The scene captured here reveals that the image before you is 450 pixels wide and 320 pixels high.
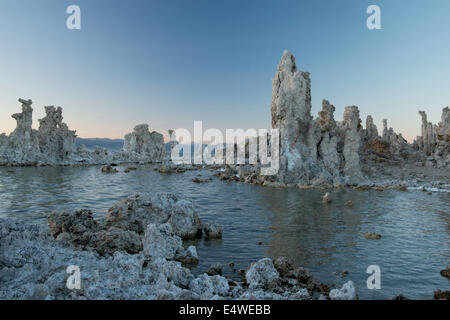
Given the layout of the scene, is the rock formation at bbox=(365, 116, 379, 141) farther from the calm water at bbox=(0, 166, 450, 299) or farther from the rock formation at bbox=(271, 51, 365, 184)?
the calm water at bbox=(0, 166, 450, 299)

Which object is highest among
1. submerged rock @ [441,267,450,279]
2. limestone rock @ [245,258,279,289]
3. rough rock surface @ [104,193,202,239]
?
rough rock surface @ [104,193,202,239]

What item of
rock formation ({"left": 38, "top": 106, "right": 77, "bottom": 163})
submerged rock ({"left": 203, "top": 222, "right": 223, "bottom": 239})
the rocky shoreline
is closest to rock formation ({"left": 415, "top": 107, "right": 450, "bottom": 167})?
the rocky shoreline

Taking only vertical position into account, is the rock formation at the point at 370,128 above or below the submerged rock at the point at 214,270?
above

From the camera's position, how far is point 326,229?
2058 cm

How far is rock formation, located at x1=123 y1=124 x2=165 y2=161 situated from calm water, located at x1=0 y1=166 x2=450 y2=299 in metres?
94.2

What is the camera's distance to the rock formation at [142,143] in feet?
428

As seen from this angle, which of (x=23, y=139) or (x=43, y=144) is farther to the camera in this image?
(x=43, y=144)

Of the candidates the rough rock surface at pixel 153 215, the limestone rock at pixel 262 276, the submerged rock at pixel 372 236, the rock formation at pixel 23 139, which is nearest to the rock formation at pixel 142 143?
the rock formation at pixel 23 139

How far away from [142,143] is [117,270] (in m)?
129

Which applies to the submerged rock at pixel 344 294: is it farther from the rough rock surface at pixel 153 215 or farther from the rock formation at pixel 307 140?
the rock formation at pixel 307 140

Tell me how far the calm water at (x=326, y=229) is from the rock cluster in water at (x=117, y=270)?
1738 mm

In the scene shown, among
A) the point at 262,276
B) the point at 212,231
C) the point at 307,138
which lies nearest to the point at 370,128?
the point at 307,138

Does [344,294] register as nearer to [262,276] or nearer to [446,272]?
[262,276]

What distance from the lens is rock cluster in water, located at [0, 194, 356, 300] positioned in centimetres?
834
